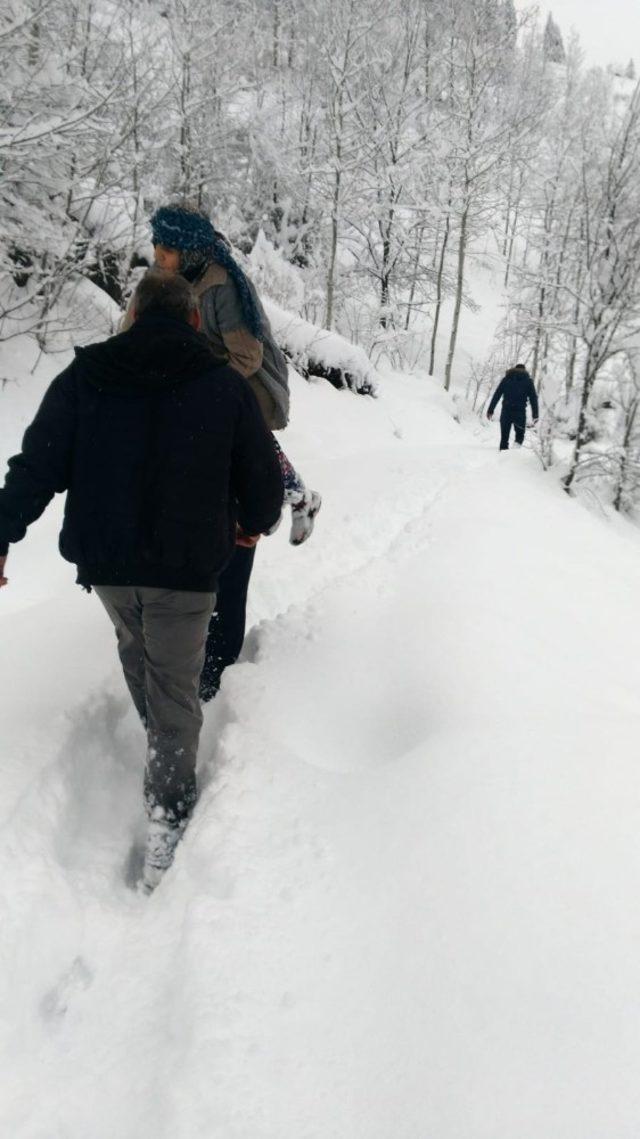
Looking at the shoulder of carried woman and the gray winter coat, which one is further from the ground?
the shoulder of carried woman

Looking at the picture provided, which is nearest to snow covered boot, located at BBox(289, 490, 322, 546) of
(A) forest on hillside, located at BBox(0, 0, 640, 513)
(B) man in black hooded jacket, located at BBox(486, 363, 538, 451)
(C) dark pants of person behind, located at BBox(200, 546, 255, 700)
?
(C) dark pants of person behind, located at BBox(200, 546, 255, 700)

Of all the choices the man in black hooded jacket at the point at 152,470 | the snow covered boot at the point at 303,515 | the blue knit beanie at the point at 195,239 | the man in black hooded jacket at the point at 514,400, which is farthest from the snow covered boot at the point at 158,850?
the man in black hooded jacket at the point at 514,400

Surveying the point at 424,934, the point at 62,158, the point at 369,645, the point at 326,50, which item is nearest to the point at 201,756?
the point at 369,645

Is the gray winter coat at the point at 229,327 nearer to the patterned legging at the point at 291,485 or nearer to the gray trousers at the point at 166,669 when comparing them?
the patterned legging at the point at 291,485

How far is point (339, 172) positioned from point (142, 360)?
17212mm

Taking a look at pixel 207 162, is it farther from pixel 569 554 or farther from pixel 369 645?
pixel 369 645

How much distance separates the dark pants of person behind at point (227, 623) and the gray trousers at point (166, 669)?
588mm

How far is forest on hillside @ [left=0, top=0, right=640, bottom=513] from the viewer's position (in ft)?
24.0

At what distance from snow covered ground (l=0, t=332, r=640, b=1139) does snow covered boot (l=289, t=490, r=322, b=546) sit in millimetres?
610

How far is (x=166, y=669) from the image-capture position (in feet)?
6.89

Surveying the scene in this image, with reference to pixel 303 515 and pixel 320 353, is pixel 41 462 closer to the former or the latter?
pixel 303 515

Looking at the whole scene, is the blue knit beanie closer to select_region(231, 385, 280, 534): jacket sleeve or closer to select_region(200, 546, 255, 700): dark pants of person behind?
select_region(231, 385, 280, 534): jacket sleeve

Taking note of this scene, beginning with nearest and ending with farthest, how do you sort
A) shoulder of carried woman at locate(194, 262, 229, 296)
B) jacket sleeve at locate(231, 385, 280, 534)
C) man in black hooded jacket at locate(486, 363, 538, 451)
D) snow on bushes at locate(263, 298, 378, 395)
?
jacket sleeve at locate(231, 385, 280, 534)
shoulder of carried woman at locate(194, 262, 229, 296)
man in black hooded jacket at locate(486, 363, 538, 451)
snow on bushes at locate(263, 298, 378, 395)

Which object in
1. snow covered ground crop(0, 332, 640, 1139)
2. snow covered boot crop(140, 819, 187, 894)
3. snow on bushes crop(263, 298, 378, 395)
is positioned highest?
snow covered ground crop(0, 332, 640, 1139)
